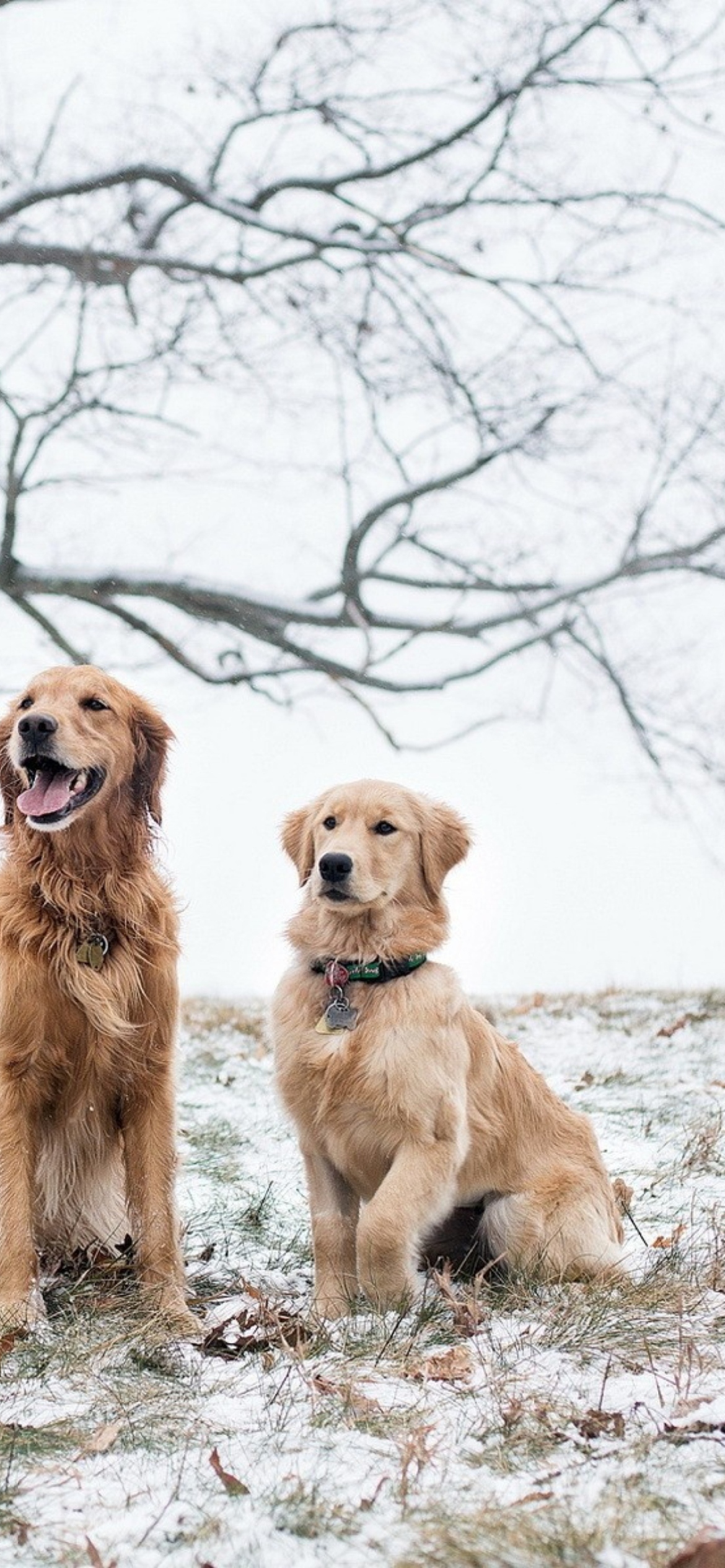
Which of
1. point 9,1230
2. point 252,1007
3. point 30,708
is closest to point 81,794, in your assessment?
point 30,708

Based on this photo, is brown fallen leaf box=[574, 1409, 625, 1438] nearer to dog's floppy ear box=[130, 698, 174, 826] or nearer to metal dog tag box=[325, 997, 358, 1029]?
metal dog tag box=[325, 997, 358, 1029]

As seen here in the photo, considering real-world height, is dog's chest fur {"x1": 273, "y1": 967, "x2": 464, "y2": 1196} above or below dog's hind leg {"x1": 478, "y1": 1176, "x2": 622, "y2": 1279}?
above

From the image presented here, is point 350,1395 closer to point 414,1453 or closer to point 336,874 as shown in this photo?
point 414,1453

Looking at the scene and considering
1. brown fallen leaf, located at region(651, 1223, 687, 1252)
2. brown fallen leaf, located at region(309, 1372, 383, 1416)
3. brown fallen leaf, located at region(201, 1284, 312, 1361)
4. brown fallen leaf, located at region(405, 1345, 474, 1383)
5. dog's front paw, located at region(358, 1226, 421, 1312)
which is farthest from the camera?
brown fallen leaf, located at region(651, 1223, 687, 1252)

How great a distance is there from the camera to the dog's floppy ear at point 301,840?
4.10 m

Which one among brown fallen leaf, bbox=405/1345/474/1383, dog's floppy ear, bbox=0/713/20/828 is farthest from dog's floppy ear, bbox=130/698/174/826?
brown fallen leaf, bbox=405/1345/474/1383

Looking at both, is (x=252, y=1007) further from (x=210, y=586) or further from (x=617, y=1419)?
(x=617, y=1419)

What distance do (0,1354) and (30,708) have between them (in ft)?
5.48

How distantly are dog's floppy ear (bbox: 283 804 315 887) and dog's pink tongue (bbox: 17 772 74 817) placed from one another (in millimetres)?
663

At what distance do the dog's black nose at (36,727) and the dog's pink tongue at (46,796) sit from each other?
15cm

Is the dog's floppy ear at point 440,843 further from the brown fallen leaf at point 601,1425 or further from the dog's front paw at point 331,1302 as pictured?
the brown fallen leaf at point 601,1425

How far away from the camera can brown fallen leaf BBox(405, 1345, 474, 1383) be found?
116 inches

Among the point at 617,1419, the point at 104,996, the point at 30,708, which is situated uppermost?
the point at 30,708

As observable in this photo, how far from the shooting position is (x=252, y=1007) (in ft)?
31.5
